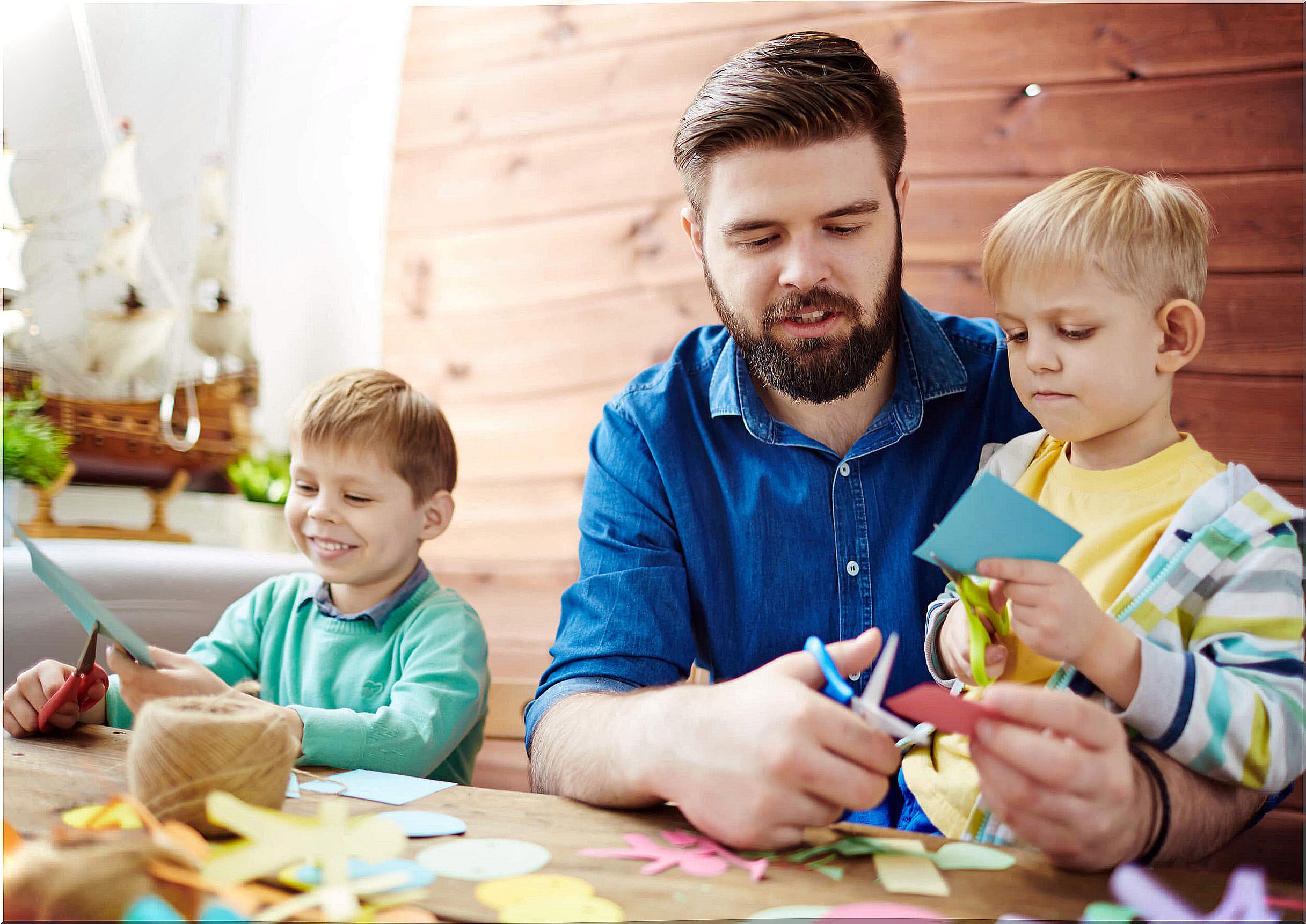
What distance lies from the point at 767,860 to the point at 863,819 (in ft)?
1.75

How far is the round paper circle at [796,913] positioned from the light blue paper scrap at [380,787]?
336mm

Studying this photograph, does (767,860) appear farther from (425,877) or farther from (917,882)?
(425,877)

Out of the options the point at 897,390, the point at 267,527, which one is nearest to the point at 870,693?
the point at 897,390

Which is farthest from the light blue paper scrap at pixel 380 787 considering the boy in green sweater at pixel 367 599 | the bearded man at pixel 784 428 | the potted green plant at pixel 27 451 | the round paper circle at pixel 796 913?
the potted green plant at pixel 27 451

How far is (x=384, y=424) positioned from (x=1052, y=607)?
0.91m

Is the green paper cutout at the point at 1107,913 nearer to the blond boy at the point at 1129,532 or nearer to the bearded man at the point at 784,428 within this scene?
the blond boy at the point at 1129,532

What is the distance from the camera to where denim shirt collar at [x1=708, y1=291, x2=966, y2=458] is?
1.14m

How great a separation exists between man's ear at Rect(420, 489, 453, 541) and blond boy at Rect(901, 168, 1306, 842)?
2.40ft

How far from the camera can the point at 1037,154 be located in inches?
66.9

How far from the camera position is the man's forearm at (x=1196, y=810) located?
651 millimetres

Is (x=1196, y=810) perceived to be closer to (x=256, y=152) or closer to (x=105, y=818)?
(x=105, y=818)

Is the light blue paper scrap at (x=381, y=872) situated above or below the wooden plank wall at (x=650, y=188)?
below

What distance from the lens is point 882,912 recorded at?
1.77 ft

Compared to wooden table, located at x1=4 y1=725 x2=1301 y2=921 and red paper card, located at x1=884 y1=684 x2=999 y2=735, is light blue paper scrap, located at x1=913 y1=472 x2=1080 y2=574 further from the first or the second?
wooden table, located at x1=4 y1=725 x2=1301 y2=921
